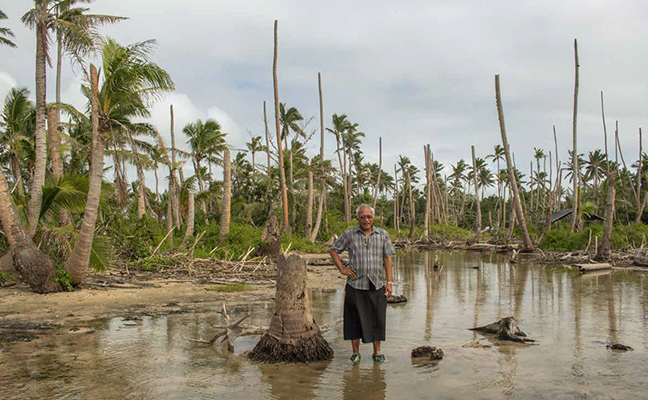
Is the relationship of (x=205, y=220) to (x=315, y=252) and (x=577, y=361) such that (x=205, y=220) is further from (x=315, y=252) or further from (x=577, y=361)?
(x=577, y=361)

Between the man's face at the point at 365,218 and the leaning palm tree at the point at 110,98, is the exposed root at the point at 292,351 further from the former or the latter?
the leaning palm tree at the point at 110,98

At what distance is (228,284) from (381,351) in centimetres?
725

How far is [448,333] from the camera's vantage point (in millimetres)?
7941

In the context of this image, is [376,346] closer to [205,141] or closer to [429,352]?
[429,352]

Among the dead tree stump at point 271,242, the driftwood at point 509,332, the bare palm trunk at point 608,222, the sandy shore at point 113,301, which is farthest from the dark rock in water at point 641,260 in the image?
the driftwood at point 509,332

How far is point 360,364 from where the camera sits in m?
6.05

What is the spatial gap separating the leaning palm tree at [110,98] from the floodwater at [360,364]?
2.57 m

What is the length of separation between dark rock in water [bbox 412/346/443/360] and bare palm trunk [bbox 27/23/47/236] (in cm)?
885

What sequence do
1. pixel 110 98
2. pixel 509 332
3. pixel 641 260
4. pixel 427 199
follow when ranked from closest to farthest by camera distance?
pixel 509 332 < pixel 110 98 < pixel 641 260 < pixel 427 199

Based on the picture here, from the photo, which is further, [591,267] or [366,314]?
[591,267]

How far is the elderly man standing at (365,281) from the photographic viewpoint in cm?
599

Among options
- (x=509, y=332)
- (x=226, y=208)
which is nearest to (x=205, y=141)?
(x=226, y=208)

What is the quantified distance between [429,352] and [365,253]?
1554mm

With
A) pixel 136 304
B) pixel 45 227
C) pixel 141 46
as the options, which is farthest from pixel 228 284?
pixel 141 46
